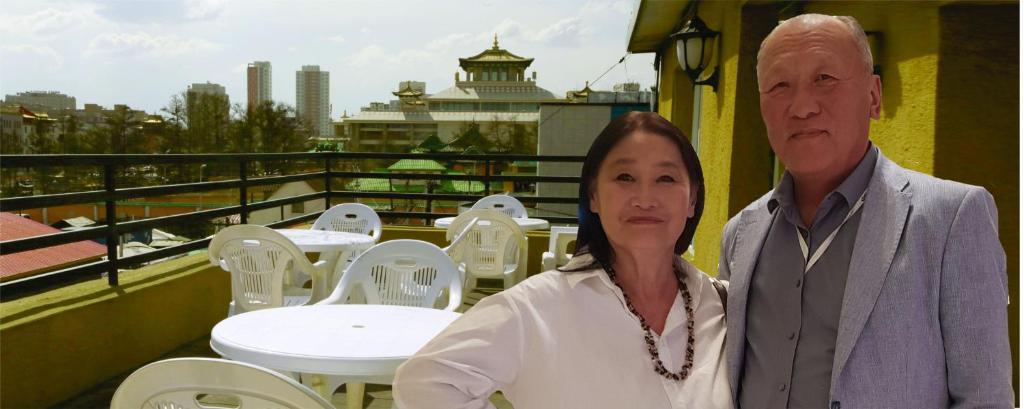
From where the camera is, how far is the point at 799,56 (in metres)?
1.05

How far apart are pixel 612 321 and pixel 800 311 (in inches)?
10.6

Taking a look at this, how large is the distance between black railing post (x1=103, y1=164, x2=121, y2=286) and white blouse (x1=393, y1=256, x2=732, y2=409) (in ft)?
11.6

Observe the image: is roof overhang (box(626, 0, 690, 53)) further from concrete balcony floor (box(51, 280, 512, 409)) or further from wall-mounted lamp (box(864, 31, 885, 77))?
concrete balcony floor (box(51, 280, 512, 409))

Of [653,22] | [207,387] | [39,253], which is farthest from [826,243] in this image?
[39,253]

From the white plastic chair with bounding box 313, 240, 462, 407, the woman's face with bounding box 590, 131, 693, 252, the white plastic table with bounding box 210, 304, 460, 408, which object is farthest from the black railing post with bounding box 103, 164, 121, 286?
the woman's face with bounding box 590, 131, 693, 252

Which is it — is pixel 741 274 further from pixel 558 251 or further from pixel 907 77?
pixel 558 251

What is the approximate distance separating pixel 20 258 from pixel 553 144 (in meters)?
29.9

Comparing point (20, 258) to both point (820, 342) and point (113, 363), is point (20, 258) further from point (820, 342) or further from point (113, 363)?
point (820, 342)

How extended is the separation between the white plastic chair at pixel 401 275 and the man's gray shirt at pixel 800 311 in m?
2.04

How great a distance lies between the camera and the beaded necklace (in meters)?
1.01

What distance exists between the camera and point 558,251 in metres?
5.22

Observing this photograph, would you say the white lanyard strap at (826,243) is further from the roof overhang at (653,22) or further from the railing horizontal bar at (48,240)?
the roof overhang at (653,22)

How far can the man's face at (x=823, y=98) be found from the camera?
1037 millimetres

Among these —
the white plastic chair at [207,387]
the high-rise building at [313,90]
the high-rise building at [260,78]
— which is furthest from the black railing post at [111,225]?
the high-rise building at [313,90]
